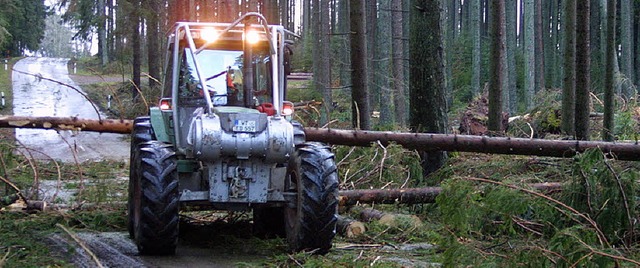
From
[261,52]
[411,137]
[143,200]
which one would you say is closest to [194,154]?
[143,200]

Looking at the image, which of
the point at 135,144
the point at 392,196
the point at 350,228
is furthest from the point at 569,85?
the point at 135,144

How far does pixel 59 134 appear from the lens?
41.9ft

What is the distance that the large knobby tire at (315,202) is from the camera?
7.89m

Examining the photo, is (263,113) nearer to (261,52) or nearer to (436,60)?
(261,52)

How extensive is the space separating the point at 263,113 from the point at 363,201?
302 centimetres

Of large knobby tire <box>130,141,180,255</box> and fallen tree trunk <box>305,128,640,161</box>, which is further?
fallen tree trunk <box>305,128,640,161</box>

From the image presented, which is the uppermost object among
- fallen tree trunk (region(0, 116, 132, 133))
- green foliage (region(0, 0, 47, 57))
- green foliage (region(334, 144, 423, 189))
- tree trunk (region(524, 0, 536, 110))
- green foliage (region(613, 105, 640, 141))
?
green foliage (region(0, 0, 47, 57))

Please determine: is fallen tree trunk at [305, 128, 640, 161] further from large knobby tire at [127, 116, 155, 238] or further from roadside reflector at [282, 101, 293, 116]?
large knobby tire at [127, 116, 155, 238]

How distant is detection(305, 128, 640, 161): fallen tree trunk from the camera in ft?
36.9

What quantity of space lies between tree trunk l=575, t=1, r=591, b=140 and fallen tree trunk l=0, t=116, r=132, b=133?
8.70 meters

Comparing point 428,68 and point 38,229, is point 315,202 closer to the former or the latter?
point 38,229

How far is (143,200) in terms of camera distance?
7859 mm

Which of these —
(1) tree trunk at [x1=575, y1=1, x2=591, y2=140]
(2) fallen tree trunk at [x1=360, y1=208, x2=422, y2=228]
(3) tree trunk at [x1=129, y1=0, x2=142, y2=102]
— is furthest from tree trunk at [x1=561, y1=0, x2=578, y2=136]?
(3) tree trunk at [x1=129, y1=0, x2=142, y2=102]

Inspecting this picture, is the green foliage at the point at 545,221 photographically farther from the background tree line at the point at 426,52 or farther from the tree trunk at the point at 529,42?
the tree trunk at the point at 529,42
